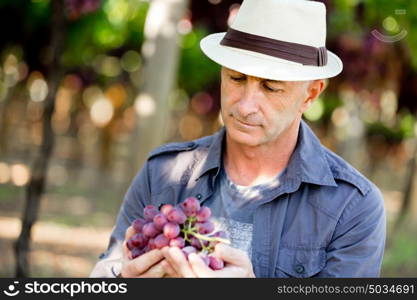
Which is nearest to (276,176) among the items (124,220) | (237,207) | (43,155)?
(237,207)

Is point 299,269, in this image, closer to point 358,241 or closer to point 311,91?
point 358,241

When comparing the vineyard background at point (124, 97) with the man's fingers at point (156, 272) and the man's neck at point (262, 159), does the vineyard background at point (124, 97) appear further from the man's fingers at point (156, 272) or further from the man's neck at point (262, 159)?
the man's fingers at point (156, 272)

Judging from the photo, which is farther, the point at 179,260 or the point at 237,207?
the point at 237,207

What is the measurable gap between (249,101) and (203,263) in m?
0.65

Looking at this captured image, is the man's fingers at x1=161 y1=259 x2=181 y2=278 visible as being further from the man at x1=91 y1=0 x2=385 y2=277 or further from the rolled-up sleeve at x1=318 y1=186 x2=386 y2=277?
the rolled-up sleeve at x1=318 y1=186 x2=386 y2=277

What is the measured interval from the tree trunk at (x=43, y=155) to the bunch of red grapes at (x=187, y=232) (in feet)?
9.90

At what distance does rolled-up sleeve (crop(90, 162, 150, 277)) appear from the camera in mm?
2762

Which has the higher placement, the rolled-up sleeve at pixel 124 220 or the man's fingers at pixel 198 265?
the man's fingers at pixel 198 265

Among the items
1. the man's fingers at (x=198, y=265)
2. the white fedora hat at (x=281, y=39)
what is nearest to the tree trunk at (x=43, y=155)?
the white fedora hat at (x=281, y=39)

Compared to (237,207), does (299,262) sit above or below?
below

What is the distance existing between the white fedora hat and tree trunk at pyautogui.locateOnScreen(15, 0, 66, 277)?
8.45 ft

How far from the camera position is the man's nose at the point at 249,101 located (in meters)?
2.57

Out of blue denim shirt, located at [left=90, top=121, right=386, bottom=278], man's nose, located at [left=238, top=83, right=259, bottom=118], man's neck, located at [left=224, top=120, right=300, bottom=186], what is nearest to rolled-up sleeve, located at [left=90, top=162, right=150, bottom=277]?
blue denim shirt, located at [left=90, top=121, right=386, bottom=278]

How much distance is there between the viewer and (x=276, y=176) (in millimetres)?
2789
